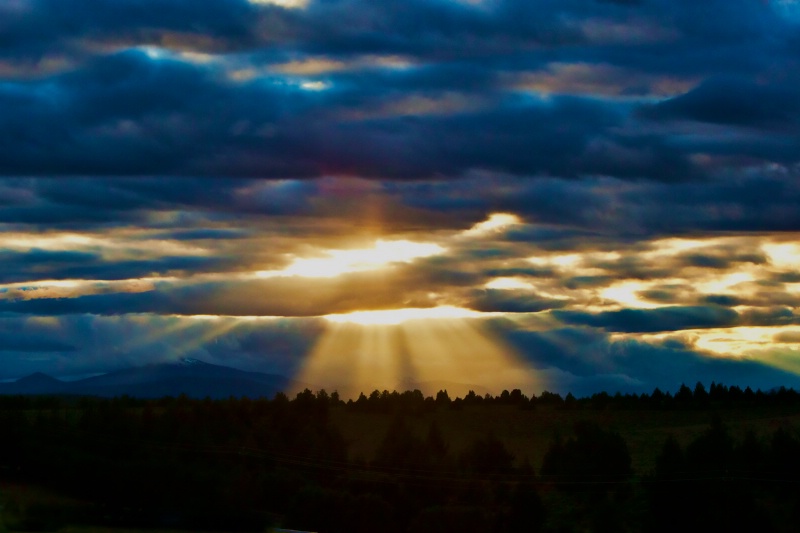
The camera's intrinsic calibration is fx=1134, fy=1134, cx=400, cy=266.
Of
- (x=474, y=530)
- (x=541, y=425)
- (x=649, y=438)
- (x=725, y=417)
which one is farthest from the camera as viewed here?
(x=541, y=425)

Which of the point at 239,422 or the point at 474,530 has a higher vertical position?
the point at 239,422

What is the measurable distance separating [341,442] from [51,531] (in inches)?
4969

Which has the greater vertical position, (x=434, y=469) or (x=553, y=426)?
(x=553, y=426)

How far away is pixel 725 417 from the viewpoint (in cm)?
17712

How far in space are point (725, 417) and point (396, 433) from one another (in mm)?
64499

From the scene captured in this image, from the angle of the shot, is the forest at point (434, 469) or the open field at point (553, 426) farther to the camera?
the open field at point (553, 426)

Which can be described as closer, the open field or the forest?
the forest

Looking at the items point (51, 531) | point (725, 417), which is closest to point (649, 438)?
point (725, 417)

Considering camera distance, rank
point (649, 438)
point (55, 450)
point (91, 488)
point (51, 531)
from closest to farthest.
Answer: point (51, 531)
point (91, 488)
point (55, 450)
point (649, 438)

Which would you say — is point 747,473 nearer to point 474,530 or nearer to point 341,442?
point 474,530

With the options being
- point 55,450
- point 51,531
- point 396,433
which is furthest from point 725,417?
point 51,531

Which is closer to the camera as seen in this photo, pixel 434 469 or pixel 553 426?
pixel 434 469

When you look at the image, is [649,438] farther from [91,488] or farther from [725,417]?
[91,488]

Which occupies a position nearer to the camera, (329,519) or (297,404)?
(329,519)
